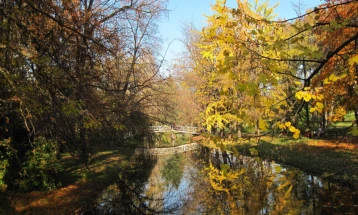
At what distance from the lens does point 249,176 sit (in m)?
14.3

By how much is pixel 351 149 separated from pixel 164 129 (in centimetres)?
2391

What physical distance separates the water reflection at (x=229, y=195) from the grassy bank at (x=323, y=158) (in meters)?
0.86

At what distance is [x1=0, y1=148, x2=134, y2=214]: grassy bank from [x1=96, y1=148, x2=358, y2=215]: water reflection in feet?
2.06

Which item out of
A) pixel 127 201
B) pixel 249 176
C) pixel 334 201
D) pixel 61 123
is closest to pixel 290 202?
pixel 334 201

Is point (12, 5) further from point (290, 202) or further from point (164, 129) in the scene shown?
point (164, 129)

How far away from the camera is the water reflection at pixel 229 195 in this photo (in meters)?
9.67

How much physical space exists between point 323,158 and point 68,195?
43.8 ft

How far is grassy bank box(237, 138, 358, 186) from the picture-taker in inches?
523

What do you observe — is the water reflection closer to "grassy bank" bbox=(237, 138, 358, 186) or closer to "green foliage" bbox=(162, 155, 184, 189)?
"green foliage" bbox=(162, 155, 184, 189)

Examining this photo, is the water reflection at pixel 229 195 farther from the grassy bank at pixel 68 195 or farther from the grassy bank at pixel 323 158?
the grassy bank at pixel 323 158

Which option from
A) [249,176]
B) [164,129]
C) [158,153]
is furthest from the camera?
[164,129]

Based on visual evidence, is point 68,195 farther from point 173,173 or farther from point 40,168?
point 173,173

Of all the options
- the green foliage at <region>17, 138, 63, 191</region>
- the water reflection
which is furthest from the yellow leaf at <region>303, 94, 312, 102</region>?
the green foliage at <region>17, 138, 63, 191</region>

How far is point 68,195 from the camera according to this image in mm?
11625
